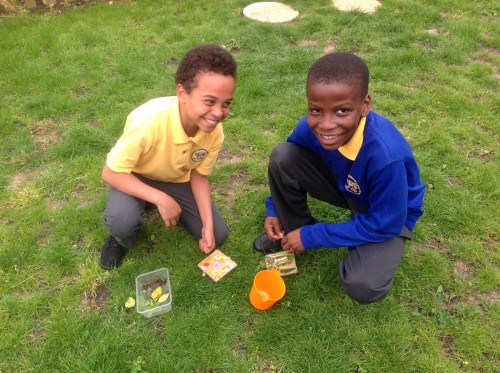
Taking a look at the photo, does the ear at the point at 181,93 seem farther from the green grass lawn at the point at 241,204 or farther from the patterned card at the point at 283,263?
the patterned card at the point at 283,263

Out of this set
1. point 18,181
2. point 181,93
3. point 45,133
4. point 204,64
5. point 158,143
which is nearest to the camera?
point 204,64

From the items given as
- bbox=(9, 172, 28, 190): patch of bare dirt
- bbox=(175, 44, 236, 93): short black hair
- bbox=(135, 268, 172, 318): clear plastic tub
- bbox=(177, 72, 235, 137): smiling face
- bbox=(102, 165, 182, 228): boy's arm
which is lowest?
bbox=(135, 268, 172, 318): clear plastic tub

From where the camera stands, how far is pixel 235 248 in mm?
2752

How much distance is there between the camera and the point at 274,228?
2.63 meters

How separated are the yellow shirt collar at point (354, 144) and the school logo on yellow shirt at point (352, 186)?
0.14 metres

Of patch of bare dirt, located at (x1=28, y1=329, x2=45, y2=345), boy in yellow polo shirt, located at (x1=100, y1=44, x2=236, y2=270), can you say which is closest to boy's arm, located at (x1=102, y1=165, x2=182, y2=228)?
boy in yellow polo shirt, located at (x1=100, y1=44, x2=236, y2=270)

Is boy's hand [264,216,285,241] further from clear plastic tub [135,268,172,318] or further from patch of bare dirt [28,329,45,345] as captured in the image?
patch of bare dirt [28,329,45,345]

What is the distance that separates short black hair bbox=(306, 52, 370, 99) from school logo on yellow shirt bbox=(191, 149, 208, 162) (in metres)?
0.89

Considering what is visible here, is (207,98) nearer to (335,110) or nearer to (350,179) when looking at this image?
(335,110)

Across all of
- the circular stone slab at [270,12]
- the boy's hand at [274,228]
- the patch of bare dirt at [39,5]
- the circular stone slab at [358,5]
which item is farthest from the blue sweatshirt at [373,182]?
the patch of bare dirt at [39,5]

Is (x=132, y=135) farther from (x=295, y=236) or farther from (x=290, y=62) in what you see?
Answer: (x=290, y=62)

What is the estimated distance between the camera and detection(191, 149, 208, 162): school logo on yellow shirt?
247cm

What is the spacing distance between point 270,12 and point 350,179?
4.13 metres

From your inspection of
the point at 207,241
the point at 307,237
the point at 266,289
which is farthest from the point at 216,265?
the point at 307,237
